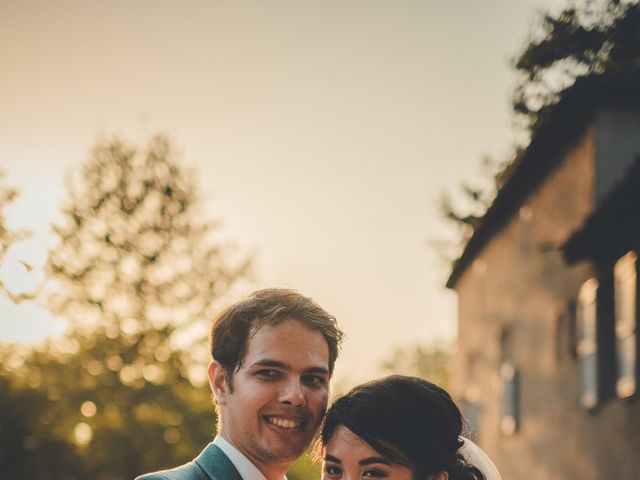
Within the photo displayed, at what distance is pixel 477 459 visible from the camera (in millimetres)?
4922

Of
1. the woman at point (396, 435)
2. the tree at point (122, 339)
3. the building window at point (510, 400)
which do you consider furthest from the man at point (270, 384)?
the tree at point (122, 339)

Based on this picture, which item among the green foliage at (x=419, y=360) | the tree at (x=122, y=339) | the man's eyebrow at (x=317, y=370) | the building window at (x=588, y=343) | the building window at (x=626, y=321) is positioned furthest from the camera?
the green foliage at (x=419, y=360)

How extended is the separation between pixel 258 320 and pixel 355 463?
0.87 metres

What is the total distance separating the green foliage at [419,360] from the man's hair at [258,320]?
265 feet

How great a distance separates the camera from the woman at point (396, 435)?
4445 mm

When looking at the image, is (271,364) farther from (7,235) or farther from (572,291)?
(572,291)

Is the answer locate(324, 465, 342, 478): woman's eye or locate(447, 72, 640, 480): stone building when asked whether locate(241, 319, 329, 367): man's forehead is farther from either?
locate(447, 72, 640, 480): stone building

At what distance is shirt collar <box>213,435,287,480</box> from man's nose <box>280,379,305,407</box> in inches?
13.3

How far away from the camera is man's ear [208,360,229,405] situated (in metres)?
5.04

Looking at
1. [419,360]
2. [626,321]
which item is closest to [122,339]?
[626,321]

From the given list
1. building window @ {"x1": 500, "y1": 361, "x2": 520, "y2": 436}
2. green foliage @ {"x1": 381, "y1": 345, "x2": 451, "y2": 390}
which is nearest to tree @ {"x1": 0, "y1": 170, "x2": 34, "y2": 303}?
building window @ {"x1": 500, "y1": 361, "x2": 520, "y2": 436}

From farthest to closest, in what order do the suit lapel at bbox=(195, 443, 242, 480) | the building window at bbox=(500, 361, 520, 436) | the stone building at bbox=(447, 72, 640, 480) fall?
1. the building window at bbox=(500, 361, 520, 436)
2. the stone building at bbox=(447, 72, 640, 480)
3. the suit lapel at bbox=(195, 443, 242, 480)

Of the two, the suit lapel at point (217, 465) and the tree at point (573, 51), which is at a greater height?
the tree at point (573, 51)

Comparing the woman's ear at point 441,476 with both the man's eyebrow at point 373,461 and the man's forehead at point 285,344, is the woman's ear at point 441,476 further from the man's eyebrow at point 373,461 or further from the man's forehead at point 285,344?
the man's forehead at point 285,344
